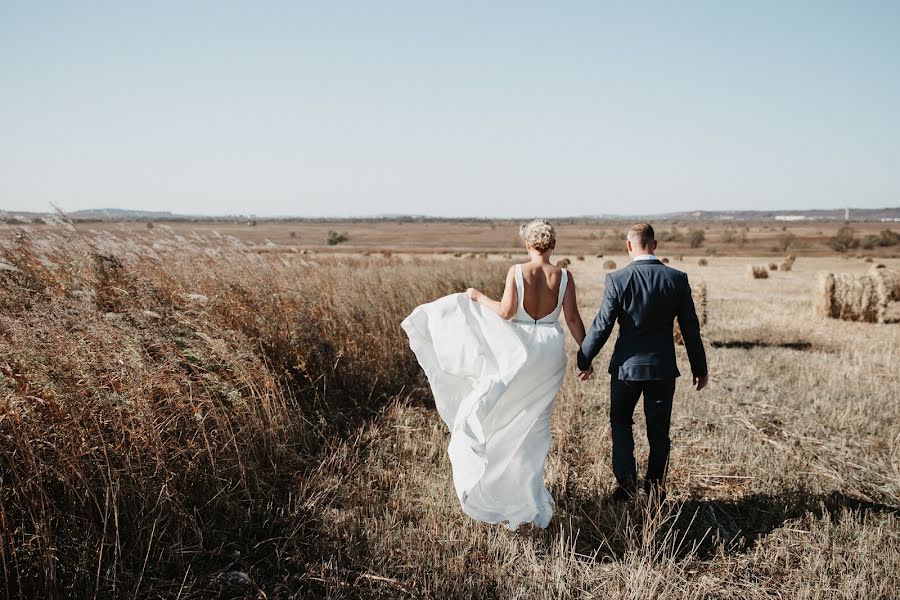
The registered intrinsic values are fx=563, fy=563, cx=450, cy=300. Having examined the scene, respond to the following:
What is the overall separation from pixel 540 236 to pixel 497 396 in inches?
46.5

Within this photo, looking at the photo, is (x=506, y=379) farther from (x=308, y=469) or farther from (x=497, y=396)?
(x=308, y=469)

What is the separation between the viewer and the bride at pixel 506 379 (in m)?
3.76

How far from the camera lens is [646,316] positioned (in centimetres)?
391

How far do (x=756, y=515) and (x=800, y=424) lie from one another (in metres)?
2.50

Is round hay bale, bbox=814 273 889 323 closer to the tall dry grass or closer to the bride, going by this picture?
the tall dry grass

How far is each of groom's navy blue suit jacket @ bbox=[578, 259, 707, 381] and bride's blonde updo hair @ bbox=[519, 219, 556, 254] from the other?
510 mm

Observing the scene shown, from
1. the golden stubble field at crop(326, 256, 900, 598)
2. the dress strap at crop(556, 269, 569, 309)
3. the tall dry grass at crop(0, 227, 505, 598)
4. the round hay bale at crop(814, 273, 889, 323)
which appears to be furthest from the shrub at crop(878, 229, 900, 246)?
the dress strap at crop(556, 269, 569, 309)

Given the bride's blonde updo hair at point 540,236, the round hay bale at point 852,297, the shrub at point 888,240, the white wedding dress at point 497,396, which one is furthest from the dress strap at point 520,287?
the shrub at point 888,240

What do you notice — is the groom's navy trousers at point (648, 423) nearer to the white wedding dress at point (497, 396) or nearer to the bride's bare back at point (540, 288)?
the white wedding dress at point (497, 396)

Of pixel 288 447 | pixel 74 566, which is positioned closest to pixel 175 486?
pixel 74 566

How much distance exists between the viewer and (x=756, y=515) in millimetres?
4230

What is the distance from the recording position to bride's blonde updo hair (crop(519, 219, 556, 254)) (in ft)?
13.3

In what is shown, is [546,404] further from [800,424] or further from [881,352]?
[881,352]

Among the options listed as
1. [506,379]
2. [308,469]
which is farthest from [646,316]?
[308,469]
